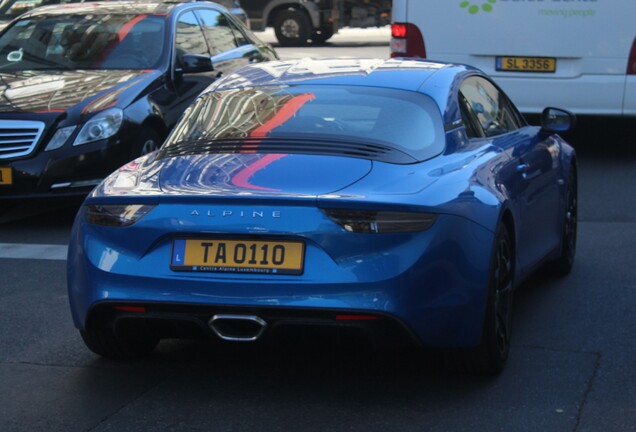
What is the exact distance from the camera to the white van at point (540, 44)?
39.8 ft

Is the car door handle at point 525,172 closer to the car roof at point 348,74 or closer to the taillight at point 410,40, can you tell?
the car roof at point 348,74

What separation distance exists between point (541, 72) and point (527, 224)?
21.4ft

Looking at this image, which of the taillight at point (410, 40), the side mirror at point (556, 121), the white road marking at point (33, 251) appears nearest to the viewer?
the side mirror at point (556, 121)

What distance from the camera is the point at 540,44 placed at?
12367 millimetres

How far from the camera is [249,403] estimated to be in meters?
5.03

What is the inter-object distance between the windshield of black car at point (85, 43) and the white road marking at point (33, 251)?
2232 millimetres

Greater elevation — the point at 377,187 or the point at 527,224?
the point at 377,187

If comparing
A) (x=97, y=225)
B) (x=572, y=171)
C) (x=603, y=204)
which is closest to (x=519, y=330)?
(x=572, y=171)

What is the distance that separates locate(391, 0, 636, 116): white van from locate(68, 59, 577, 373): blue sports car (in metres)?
6.61

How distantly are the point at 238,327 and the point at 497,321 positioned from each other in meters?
1.13

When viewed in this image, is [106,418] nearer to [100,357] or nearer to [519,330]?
[100,357]

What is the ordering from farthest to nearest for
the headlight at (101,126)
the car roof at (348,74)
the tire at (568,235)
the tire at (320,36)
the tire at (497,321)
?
the tire at (320,36) → the headlight at (101,126) → the tire at (568,235) → the car roof at (348,74) → the tire at (497,321)

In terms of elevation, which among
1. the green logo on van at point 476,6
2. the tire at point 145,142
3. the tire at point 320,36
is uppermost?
the green logo on van at point 476,6

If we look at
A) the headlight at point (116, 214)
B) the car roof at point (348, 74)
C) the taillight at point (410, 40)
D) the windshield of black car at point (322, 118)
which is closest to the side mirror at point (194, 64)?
the taillight at point (410, 40)
